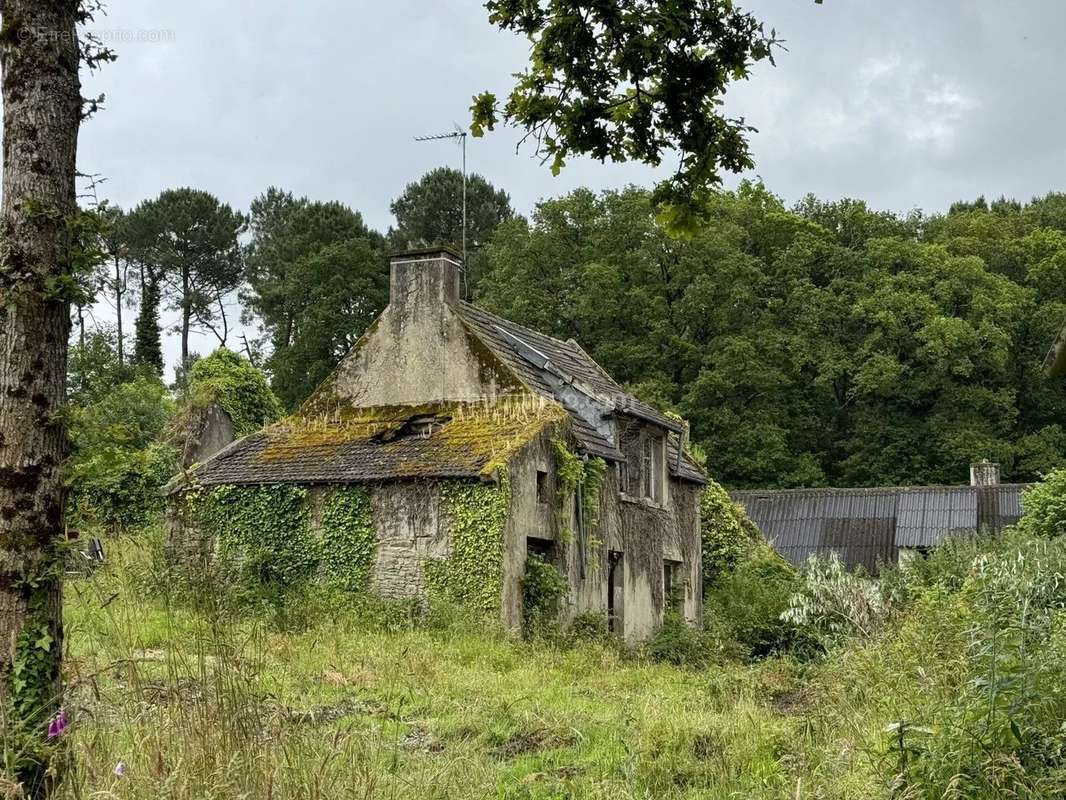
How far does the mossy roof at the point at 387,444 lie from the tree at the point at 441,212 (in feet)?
122

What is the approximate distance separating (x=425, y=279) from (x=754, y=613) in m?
10.6

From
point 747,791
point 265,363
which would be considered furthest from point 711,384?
point 747,791

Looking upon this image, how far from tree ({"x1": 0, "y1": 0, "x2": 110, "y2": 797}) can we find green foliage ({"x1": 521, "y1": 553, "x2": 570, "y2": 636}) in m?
16.4

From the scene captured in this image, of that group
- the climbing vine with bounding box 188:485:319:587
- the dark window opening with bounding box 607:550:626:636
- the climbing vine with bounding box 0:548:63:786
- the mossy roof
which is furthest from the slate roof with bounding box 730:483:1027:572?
the climbing vine with bounding box 0:548:63:786

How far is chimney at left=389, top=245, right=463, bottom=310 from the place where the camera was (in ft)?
83.3

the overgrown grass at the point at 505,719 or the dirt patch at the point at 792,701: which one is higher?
the overgrown grass at the point at 505,719

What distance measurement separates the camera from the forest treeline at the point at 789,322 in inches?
1954

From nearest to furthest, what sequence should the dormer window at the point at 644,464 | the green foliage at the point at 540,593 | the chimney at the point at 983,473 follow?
the green foliage at the point at 540,593, the dormer window at the point at 644,464, the chimney at the point at 983,473

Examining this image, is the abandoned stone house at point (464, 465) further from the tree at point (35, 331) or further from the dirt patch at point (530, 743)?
the tree at point (35, 331)

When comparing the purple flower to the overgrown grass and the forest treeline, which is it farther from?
the forest treeline

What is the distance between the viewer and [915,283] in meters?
51.1

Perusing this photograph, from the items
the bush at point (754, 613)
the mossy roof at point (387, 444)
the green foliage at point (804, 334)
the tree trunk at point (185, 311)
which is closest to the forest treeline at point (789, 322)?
the green foliage at point (804, 334)

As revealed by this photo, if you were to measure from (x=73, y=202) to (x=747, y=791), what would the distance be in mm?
6002

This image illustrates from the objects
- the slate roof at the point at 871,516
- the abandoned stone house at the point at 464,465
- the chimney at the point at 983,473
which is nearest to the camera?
the abandoned stone house at the point at 464,465
